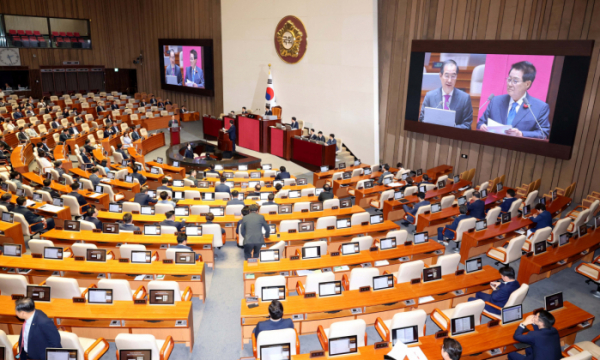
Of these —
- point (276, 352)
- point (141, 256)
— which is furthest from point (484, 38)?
point (276, 352)

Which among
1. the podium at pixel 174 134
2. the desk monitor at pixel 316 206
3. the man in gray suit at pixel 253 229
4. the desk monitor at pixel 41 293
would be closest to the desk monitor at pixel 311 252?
the man in gray suit at pixel 253 229

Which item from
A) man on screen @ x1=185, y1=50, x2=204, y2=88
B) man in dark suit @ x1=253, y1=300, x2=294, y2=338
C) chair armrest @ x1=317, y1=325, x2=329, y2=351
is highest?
man on screen @ x1=185, y1=50, x2=204, y2=88

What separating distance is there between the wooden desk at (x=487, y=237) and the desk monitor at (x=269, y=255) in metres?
4.09

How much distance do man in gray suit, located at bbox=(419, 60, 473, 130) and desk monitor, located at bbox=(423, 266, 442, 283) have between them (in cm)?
819

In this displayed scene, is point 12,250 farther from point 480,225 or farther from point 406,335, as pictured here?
point 480,225

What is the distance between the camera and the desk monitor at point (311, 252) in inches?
281

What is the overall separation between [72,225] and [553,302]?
8352 millimetres

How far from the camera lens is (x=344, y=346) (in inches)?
188

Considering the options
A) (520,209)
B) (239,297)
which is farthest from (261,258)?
(520,209)

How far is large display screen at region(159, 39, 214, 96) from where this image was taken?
2325cm

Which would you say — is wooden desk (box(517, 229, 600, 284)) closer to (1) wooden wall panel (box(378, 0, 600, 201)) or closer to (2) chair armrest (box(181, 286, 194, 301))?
(1) wooden wall panel (box(378, 0, 600, 201))

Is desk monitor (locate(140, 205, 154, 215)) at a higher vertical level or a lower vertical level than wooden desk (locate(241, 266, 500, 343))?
higher

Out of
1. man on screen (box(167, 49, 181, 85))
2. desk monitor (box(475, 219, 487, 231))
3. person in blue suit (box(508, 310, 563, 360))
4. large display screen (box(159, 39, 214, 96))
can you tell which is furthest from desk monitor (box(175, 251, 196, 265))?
man on screen (box(167, 49, 181, 85))

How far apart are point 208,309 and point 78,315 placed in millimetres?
2002
